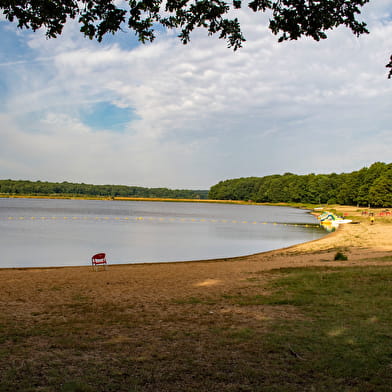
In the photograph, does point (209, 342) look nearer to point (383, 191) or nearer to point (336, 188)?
point (383, 191)

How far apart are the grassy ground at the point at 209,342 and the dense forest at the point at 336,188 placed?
85.7 meters

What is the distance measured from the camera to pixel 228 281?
12391mm

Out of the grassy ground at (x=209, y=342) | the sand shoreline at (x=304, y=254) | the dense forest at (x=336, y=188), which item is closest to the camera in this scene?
the grassy ground at (x=209, y=342)

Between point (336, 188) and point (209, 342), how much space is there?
5035 inches

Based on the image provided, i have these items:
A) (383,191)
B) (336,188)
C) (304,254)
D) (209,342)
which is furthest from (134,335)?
(336,188)

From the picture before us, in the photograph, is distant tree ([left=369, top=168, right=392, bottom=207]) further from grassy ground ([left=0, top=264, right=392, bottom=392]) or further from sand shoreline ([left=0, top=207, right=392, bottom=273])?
grassy ground ([left=0, top=264, right=392, bottom=392])

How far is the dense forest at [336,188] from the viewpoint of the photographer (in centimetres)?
8781

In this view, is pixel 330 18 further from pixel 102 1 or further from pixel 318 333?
pixel 318 333

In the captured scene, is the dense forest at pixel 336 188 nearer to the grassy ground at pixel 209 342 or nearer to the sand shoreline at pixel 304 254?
the sand shoreline at pixel 304 254

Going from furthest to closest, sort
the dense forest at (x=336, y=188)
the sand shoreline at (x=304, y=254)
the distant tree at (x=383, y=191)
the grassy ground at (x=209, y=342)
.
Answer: the dense forest at (x=336, y=188)
the distant tree at (x=383, y=191)
the sand shoreline at (x=304, y=254)
the grassy ground at (x=209, y=342)

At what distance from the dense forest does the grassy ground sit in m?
85.7

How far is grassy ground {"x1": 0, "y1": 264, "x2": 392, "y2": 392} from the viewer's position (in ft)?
15.7

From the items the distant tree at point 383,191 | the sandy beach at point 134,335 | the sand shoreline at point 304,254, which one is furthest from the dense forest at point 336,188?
the sandy beach at point 134,335

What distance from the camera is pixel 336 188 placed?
126m
